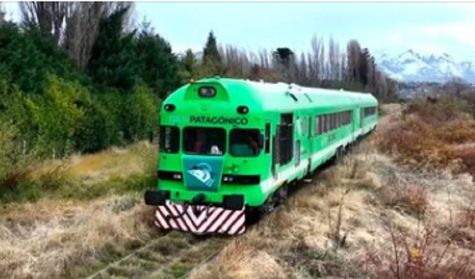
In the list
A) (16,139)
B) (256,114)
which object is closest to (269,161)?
(256,114)

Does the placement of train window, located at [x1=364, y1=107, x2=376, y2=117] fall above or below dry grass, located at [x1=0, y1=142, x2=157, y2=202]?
above

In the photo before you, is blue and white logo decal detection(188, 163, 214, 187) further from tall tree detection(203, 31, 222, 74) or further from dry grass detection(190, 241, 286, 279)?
tall tree detection(203, 31, 222, 74)

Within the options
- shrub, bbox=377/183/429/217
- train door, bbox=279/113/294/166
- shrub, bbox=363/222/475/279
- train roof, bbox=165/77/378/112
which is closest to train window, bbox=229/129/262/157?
train roof, bbox=165/77/378/112

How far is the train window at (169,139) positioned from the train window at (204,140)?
0.16 meters

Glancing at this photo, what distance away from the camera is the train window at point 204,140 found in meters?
12.8

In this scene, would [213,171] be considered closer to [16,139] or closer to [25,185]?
[25,185]

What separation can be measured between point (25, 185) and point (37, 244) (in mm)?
6283

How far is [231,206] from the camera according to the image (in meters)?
12.5

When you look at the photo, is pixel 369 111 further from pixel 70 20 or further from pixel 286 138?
pixel 286 138

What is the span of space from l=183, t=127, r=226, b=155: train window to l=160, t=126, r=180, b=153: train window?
16 cm

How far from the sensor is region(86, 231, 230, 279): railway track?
10.4 metres

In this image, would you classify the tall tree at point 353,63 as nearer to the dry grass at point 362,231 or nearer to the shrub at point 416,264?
the dry grass at point 362,231

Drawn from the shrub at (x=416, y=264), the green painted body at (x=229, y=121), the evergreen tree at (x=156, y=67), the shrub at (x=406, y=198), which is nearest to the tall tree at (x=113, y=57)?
the evergreen tree at (x=156, y=67)

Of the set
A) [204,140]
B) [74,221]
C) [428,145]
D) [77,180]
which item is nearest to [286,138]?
[204,140]
